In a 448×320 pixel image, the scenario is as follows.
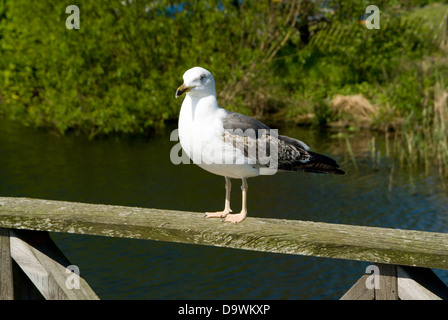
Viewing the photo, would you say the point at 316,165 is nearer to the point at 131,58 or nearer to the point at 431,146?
the point at 431,146

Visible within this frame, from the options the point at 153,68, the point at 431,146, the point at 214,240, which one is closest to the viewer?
the point at 214,240

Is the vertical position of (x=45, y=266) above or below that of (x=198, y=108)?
below

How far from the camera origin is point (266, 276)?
684 cm

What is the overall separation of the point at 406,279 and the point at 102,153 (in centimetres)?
1189

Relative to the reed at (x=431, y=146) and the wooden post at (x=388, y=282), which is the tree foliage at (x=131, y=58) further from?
the wooden post at (x=388, y=282)

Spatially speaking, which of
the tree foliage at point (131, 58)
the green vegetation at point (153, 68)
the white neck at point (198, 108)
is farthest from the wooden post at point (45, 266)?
the tree foliage at point (131, 58)

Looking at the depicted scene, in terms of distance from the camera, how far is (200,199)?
1017 centimetres

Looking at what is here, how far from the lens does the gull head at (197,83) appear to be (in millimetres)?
3391

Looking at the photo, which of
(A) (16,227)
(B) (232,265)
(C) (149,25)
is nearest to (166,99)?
(C) (149,25)

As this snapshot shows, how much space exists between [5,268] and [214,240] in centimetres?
118

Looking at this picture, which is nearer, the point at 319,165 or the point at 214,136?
the point at 214,136

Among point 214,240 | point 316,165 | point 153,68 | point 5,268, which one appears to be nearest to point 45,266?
point 5,268

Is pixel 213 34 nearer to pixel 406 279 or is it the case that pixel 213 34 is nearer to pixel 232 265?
pixel 232 265

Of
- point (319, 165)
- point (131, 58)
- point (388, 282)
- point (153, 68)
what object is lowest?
point (388, 282)
